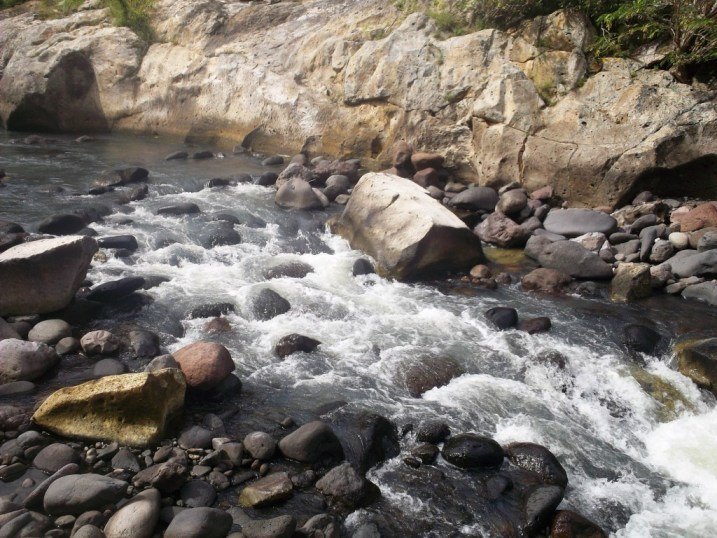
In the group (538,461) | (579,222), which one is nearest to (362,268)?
(579,222)

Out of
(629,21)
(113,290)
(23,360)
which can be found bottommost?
(113,290)

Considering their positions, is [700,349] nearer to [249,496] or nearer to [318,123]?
[249,496]

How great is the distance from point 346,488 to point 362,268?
498 cm

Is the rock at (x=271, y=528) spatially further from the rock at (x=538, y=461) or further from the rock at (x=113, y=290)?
the rock at (x=113, y=290)

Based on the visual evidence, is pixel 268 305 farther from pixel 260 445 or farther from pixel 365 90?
pixel 365 90

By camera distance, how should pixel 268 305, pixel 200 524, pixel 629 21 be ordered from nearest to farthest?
1. pixel 200 524
2. pixel 268 305
3. pixel 629 21

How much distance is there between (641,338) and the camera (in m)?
7.44

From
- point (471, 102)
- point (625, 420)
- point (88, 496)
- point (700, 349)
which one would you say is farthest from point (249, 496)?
point (471, 102)

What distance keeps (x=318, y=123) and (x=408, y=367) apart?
35.8 feet

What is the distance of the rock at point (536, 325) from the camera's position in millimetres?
7676

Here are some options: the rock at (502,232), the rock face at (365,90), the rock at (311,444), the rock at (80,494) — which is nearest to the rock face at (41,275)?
the rock at (80,494)

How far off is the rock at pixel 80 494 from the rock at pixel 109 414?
61 cm

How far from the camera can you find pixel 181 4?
2058 centimetres

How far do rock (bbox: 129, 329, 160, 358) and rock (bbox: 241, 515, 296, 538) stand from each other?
2.96 m
